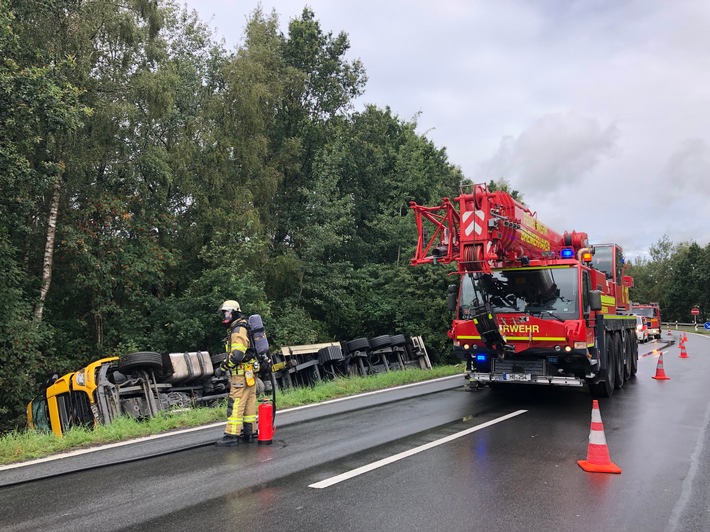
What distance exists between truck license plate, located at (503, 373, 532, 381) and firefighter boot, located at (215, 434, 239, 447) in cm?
507

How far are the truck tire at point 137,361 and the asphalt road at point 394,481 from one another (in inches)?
89.3

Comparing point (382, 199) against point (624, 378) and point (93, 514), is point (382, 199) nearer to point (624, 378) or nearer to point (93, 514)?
point (624, 378)

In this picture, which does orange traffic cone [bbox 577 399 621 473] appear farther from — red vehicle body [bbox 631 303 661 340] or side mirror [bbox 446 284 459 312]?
red vehicle body [bbox 631 303 661 340]

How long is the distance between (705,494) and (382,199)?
2514 cm

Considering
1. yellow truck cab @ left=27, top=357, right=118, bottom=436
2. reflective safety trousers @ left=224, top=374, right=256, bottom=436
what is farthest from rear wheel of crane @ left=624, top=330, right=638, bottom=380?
yellow truck cab @ left=27, top=357, right=118, bottom=436

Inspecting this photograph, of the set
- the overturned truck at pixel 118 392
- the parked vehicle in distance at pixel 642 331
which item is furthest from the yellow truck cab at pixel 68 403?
the parked vehicle in distance at pixel 642 331

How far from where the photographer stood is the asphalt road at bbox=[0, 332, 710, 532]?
4.31 m

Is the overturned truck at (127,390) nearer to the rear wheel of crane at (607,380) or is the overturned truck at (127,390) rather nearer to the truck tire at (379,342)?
the truck tire at (379,342)

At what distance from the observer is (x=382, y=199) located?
2945cm

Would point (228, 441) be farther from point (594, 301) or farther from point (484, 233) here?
point (594, 301)

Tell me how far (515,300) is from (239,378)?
17.3 ft

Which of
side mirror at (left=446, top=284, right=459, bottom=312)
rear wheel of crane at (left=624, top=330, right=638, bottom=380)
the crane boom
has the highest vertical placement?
the crane boom

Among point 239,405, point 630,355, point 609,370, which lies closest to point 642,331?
point 630,355

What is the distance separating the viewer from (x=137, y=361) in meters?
9.31
